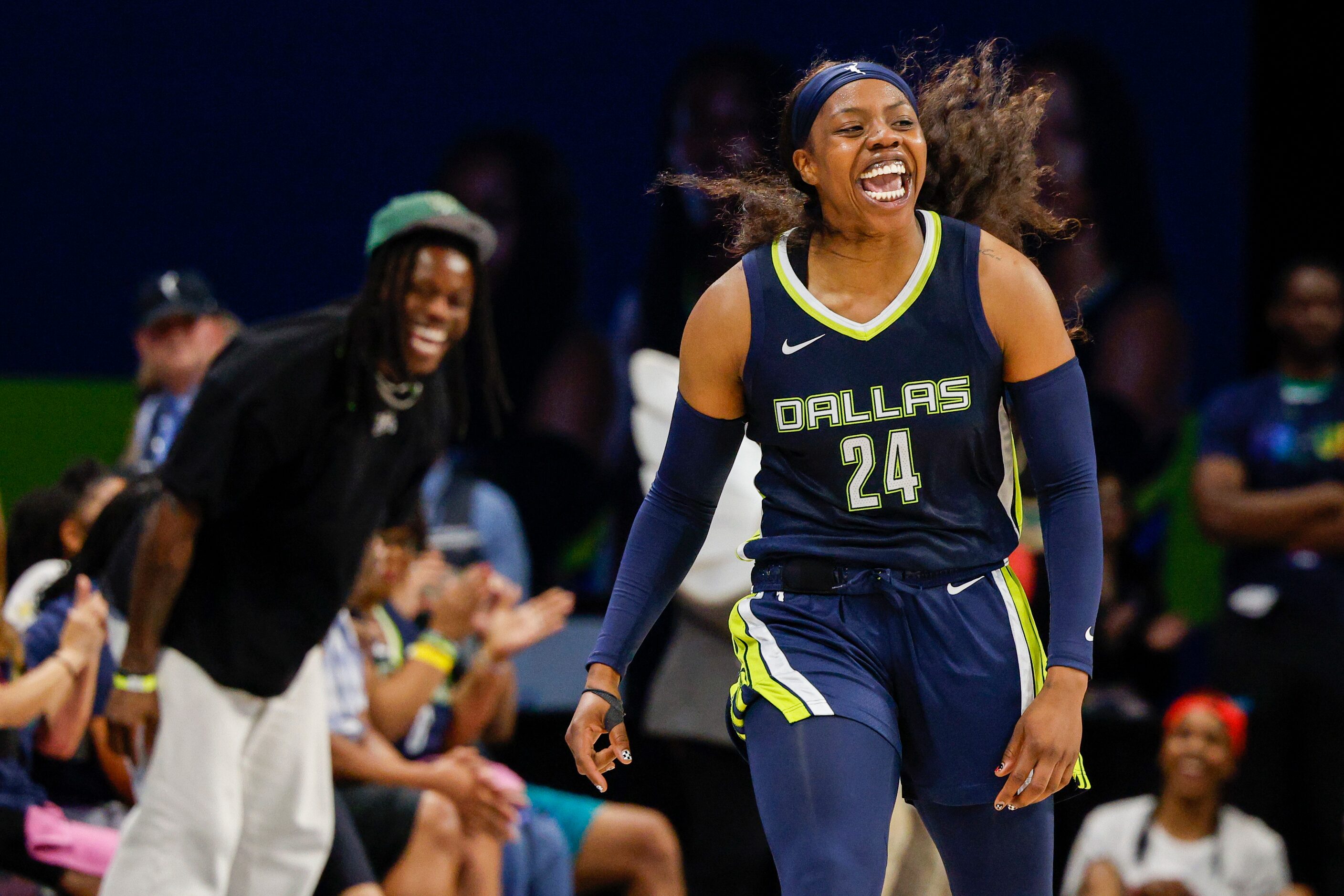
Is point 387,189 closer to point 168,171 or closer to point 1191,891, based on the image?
point 168,171

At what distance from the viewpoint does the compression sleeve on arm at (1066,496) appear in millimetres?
2311

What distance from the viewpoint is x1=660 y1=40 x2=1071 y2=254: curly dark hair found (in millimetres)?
2660

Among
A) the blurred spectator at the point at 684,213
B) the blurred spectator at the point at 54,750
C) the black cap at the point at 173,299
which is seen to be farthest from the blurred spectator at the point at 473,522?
the blurred spectator at the point at 54,750

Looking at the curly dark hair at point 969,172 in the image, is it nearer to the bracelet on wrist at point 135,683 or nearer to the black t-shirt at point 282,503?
the black t-shirt at point 282,503

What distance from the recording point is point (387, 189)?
6.74 metres

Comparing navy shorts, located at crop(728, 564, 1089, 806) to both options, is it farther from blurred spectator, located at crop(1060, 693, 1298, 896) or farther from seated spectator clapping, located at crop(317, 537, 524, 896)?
blurred spectator, located at crop(1060, 693, 1298, 896)

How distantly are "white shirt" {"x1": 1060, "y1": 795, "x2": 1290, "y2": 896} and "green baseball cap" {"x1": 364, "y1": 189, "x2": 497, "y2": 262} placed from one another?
116 inches

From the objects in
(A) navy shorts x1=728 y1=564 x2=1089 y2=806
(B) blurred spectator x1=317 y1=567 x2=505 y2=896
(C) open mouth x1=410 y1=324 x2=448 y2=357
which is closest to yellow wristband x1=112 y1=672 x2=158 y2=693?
(B) blurred spectator x1=317 y1=567 x2=505 y2=896

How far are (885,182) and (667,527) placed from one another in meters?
0.62

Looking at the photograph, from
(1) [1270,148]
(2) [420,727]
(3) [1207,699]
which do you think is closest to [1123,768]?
(3) [1207,699]

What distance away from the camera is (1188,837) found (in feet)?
17.5

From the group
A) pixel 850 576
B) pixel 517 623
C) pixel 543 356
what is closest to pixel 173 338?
pixel 543 356

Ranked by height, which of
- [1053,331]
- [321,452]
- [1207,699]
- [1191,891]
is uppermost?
[1053,331]

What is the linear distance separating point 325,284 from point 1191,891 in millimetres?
3941
